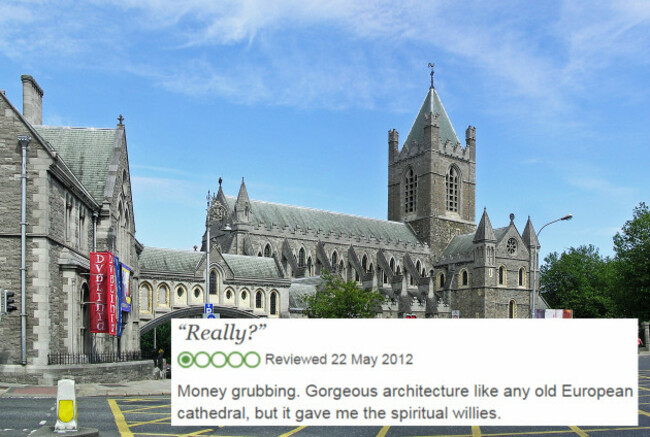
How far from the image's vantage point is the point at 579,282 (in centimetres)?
9075

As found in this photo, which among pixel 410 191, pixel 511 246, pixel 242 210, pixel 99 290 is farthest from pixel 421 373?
pixel 410 191

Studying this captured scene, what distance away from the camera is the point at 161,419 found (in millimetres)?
14023

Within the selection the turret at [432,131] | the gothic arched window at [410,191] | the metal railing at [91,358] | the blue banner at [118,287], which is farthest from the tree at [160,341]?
the turret at [432,131]

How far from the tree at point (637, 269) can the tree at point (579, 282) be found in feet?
87.2

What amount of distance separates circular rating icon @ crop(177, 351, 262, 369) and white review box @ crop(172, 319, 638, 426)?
0.04 ft

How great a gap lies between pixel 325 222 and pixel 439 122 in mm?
22336

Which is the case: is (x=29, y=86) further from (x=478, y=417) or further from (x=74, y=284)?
(x=478, y=417)

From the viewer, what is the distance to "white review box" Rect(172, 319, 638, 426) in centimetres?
733

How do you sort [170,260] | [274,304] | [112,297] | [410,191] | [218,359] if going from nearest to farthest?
[218,359]
[112,297]
[170,260]
[274,304]
[410,191]

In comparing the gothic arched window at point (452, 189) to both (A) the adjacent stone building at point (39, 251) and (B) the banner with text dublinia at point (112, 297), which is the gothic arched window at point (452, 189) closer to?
(A) the adjacent stone building at point (39, 251)

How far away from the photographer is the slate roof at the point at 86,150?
2991 centimetres

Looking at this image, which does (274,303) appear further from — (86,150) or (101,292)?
(101,292)

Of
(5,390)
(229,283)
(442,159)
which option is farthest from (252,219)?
(5,390)

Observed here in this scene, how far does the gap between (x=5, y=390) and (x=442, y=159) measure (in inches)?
2840
